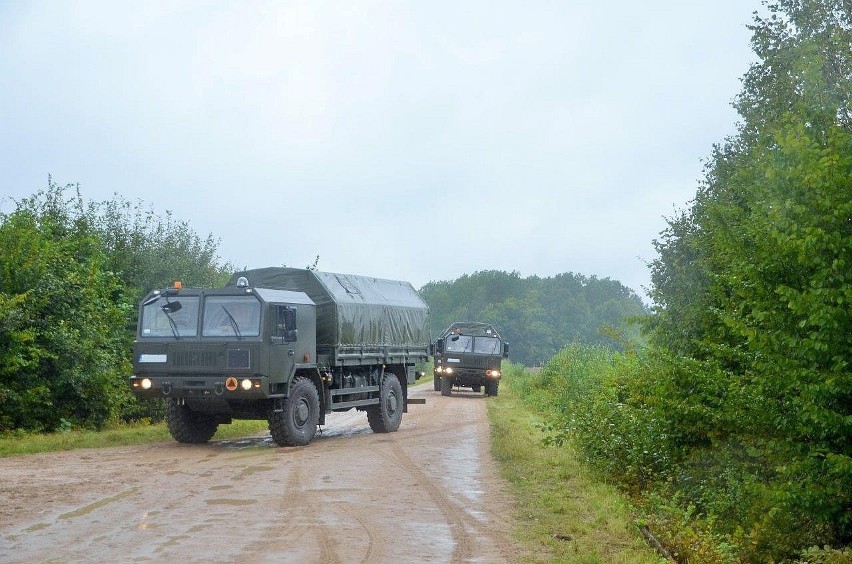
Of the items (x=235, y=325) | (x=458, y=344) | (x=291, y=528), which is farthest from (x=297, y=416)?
(x=458, y=344)

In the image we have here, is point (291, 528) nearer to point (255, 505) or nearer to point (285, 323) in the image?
point (255, 505)

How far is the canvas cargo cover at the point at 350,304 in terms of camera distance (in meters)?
19.4

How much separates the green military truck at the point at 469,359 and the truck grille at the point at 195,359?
20.1 m

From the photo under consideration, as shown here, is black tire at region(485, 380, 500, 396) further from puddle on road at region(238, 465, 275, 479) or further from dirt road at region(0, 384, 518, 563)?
puddle on road at region(238, 465, 275, 479)

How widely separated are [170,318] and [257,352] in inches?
75.0

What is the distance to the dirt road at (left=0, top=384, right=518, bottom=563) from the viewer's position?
8.62 meters

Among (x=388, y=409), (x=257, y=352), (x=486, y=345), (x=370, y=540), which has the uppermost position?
(x=486, y=345)

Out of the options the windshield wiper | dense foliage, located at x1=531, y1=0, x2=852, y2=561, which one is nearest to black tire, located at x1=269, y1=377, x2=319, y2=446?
the windshield wiper

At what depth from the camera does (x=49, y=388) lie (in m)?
19.9

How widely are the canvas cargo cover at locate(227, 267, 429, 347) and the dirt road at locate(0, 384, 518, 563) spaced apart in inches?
99.4

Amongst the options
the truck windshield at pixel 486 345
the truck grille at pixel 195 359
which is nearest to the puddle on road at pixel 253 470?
the truck grille at pixel 195 359

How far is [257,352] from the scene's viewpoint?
16.8m

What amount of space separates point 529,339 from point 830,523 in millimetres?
116679

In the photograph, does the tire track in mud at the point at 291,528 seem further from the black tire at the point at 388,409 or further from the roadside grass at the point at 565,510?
the black tire at the point at 388,409
